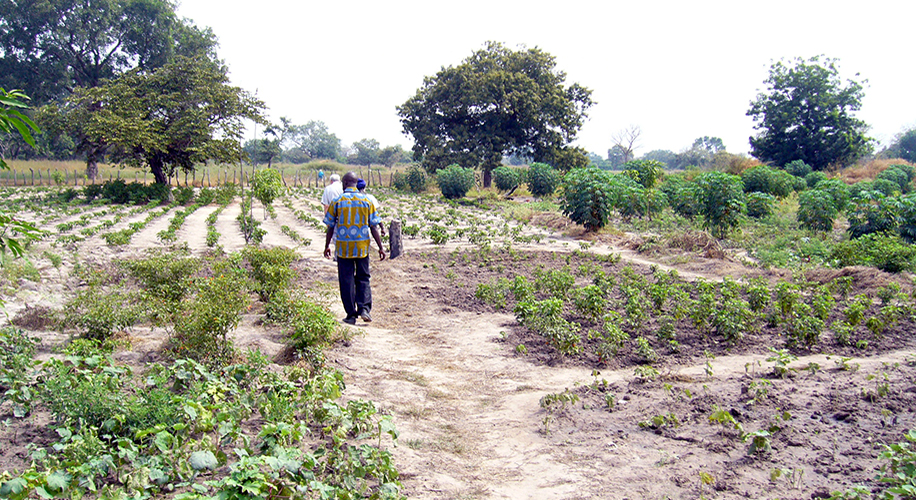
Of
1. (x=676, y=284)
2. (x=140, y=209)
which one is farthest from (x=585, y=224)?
(x=140, y=209)

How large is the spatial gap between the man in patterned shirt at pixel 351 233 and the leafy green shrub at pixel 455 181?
2327cm

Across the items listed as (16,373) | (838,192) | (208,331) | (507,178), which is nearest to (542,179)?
(507,178)

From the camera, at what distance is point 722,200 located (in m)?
13.4

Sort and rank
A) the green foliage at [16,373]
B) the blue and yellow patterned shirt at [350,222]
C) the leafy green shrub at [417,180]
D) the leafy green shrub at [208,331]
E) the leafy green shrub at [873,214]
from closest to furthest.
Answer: the green foliage at [16,373] < the leafy green shrub at [208,331] < the blue and yellow patterned shirt at [350,222] < the leafy green shrub at [873,214] < the leafy green shrub at [417,180]

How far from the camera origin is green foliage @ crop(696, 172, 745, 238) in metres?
13.3

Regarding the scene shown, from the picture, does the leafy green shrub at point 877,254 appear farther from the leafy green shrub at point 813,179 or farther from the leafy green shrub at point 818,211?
the leafy green shrub at point 813,179

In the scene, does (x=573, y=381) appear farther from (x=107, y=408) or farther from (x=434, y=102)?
(x=434, y=102)

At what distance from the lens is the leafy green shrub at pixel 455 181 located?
29578mm

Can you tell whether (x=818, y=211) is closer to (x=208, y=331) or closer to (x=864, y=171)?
(x=208, y=331)

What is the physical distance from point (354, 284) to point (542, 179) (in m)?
23.7

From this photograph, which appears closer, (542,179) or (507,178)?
(542,179)

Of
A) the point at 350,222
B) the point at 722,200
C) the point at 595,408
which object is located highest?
the point at 722,200

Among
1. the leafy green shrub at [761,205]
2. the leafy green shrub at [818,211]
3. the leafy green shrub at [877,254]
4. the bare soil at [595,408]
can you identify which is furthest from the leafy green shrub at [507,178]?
the bare soil at [595,408]

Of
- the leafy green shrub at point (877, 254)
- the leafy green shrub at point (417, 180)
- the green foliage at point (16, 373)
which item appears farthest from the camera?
the leafy green shrub at point (417, 180)
